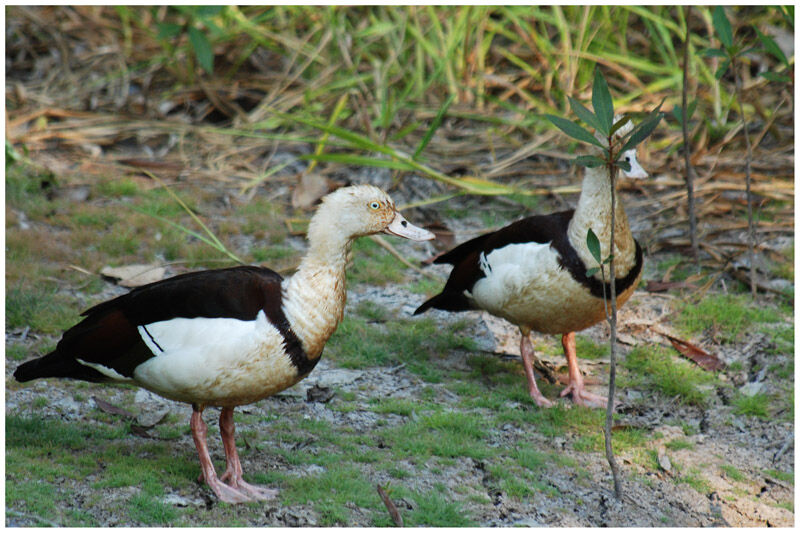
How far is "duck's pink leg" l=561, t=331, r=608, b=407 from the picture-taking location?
4535 millimetres

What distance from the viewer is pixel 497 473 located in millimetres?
3678

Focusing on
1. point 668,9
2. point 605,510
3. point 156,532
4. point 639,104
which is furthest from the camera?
point 668,9

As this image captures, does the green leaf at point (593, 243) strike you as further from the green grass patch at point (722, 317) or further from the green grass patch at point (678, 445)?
the green grass patch at point (722, 317)

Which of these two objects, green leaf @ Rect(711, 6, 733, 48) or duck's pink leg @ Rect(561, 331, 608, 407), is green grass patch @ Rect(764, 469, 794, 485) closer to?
duck's pink leg @ Rect(561, 331, 608, 407)

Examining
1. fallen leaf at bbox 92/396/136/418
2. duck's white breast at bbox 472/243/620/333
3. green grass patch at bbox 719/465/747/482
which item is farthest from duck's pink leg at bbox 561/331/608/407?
fallen leaf at bbox 92/396/136/418

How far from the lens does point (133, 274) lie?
5426 mm

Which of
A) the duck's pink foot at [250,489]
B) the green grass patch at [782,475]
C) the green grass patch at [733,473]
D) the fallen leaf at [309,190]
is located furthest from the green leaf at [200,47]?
the green grass patch at [782,475]

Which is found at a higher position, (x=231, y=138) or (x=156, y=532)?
(x=231, y=138)

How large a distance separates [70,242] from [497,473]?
11.6 feet

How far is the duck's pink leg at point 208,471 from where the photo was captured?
336 centimetres

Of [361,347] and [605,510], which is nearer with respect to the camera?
[605,510]

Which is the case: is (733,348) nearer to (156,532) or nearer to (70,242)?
(156,532)

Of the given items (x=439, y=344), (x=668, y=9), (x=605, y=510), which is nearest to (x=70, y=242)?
(x=439, y=344)

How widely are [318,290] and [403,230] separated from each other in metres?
0.50
